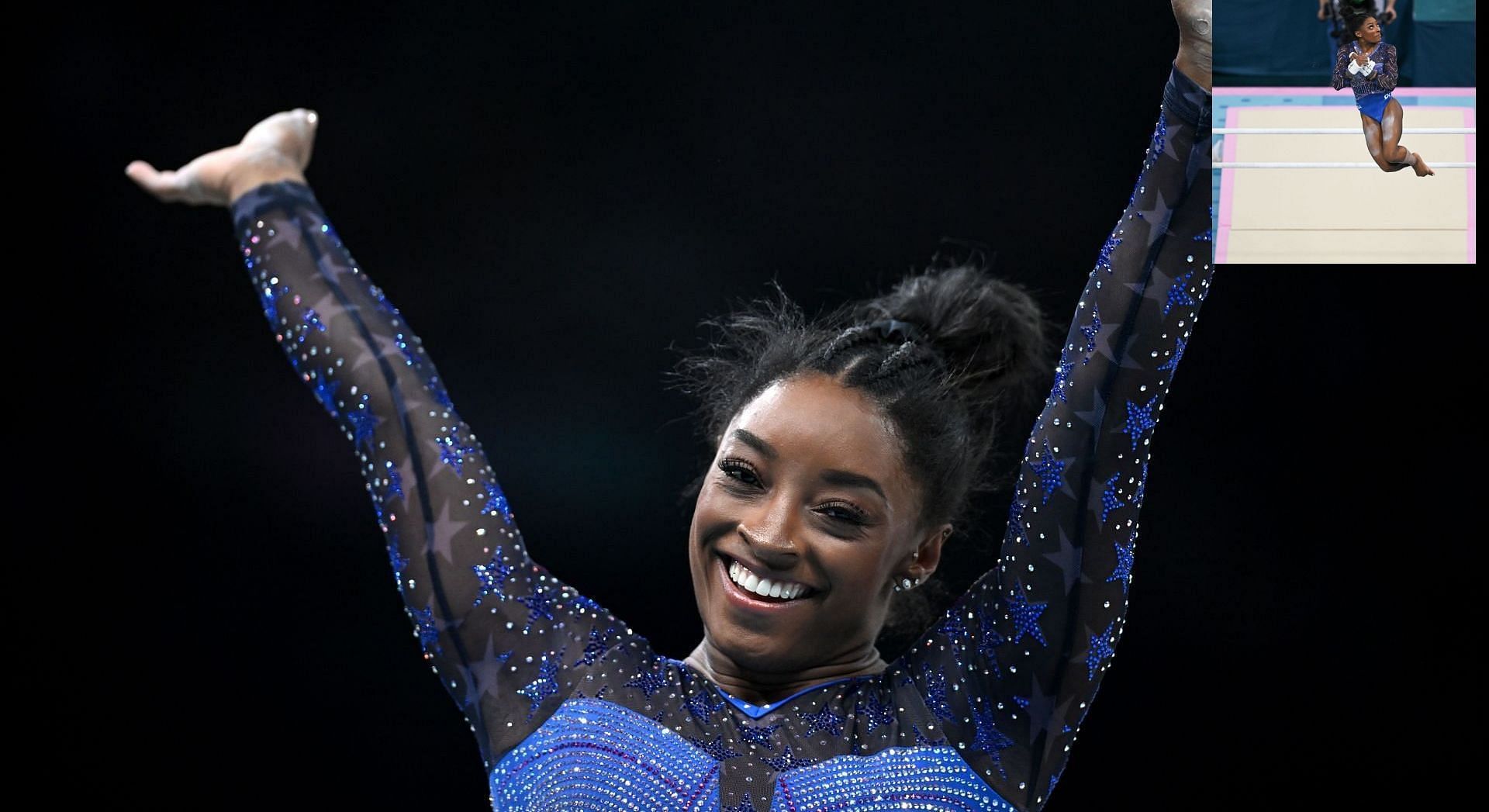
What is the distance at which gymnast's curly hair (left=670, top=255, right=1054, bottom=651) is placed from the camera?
5.59 feet

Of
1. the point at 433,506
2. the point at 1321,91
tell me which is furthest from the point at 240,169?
the point at 1321,91

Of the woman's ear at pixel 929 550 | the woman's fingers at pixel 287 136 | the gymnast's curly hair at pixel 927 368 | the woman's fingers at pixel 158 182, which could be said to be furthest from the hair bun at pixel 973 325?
the woman's fingers at pixel 158 182

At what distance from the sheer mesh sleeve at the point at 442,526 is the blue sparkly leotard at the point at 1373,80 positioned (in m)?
0.83

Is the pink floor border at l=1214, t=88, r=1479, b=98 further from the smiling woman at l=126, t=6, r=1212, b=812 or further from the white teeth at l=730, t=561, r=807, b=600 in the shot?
the white teeth at l=730, t=561, r=807, b=600

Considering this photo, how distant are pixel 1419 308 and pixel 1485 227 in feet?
3.06

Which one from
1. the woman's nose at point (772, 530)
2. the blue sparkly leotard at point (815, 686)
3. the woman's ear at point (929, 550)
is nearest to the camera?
the blue sparkly leotard at point (815, 686)

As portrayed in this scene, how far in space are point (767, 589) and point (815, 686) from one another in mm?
110

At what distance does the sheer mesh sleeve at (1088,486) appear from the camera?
4.80ft

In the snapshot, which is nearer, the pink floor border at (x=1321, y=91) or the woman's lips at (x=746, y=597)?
the pink floor border at (x=1321, y=91)

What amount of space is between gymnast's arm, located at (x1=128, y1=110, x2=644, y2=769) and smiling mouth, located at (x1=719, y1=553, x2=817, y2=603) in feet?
0.46

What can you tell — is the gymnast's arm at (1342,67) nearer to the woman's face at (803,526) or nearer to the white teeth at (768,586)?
the woman's face at (803,526)

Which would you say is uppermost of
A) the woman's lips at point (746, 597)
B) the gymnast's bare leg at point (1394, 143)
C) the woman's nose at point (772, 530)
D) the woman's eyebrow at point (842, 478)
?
the gymnast's bare leg at point (1394, 143)

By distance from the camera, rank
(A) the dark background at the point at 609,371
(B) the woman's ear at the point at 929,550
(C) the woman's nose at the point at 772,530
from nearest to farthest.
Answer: (C) the woman's nose at the point at 772,530 < (B) the woman's ear at the point at 929,550 < (A) the dark background at the point at 609,371

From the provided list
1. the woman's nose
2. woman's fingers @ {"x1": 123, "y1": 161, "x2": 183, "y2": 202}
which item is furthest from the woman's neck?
woman's fingers @ {"x1": 123, "y1": 161, "x2": 183, "y2": 202}
